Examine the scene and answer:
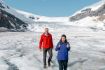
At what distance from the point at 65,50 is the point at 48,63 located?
349 cm

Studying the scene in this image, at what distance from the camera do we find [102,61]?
76.6ft

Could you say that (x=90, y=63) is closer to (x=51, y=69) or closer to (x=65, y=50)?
(x=51, y=69)

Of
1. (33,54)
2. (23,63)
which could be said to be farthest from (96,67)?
(33,54)

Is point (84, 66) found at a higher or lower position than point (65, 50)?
lower

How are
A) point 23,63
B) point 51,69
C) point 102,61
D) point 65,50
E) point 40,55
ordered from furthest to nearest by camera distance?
1. point 40,55
2. point 102,61
3. point 23,63
4. point 51,69
5. point 65,50

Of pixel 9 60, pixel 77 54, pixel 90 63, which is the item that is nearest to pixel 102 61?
pixel 90 63

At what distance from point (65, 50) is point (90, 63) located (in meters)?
5.17

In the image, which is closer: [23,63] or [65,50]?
[65,50]

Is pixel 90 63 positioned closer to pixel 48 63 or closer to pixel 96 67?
pixel 96 67

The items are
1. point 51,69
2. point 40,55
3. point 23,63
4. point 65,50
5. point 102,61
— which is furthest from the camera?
point 40,55

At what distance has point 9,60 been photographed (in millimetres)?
22688

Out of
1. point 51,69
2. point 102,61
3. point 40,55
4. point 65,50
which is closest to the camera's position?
point 65,50

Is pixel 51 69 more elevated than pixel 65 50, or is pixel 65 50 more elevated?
pixel 65 50

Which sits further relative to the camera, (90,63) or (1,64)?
(90,63)
